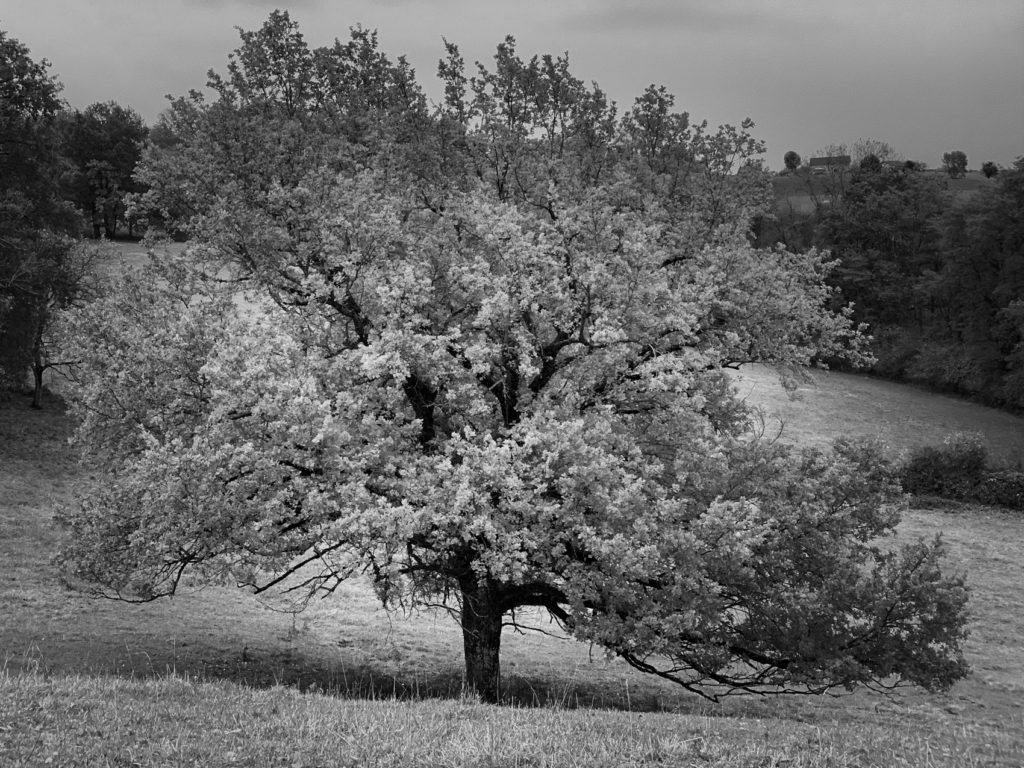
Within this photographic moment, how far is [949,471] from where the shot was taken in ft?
172

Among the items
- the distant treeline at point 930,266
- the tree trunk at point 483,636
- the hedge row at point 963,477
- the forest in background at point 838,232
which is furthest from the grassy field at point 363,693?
the distant treeline at point 930,266

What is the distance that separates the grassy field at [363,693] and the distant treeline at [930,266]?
2495 centimetres

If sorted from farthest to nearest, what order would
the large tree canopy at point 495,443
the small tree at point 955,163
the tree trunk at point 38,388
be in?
the small tree at point 955,163, the tree trunk at point 38,388, the large tree canopy at point 495,443

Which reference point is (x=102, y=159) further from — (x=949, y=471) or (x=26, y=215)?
(x=949, y=471)

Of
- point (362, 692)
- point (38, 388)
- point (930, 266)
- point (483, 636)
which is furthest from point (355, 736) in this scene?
point (930, 266)

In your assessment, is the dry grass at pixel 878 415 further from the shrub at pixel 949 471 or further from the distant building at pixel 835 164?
the distant building at pixel 835 164

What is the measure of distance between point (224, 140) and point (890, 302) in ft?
233

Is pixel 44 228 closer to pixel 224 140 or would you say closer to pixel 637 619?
pixel 224 140

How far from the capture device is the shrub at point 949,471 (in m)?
52.1

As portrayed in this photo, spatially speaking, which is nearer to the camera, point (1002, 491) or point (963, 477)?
point (1002, 491)

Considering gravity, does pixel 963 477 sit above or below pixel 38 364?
below

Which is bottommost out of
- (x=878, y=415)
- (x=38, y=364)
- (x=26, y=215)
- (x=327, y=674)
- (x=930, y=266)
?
(x=327, y=674)

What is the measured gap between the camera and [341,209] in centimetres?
2102

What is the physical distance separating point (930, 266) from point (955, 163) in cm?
9052
